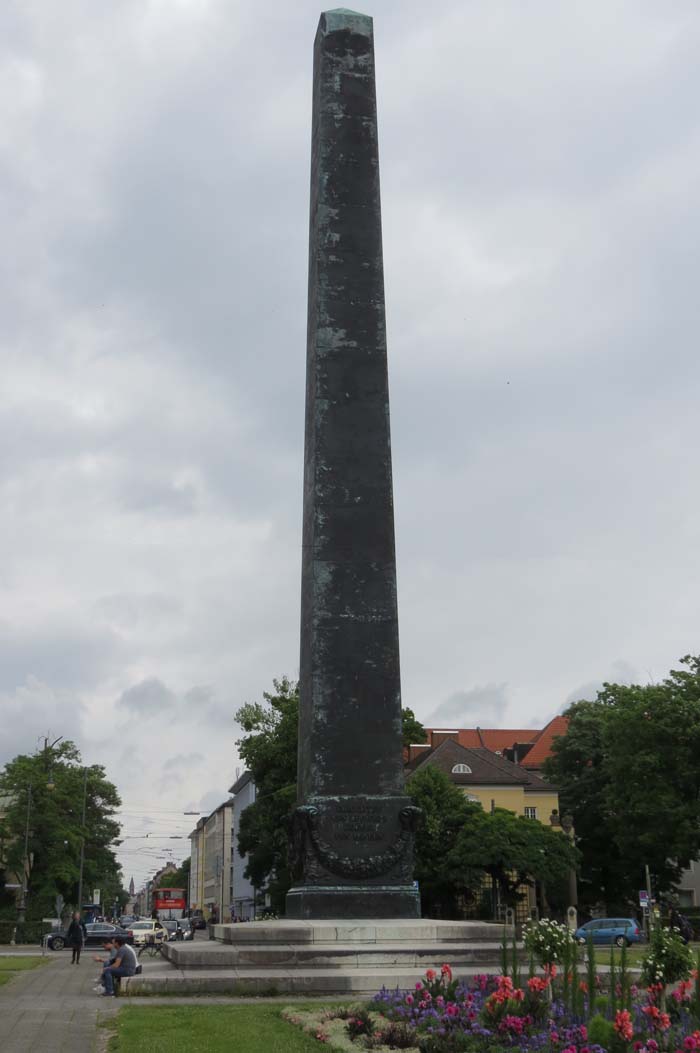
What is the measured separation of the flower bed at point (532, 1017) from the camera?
7.29 m

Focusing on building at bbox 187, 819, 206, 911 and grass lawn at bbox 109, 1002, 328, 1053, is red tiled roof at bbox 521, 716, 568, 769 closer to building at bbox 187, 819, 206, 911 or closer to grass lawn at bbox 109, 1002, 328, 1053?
grass lawn at bbox 109, 1002, 328, 1053

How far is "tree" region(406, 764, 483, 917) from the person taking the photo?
128ft

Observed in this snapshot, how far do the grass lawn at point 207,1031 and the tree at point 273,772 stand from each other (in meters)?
26.3

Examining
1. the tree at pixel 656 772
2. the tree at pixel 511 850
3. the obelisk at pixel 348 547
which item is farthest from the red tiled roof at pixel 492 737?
the obelisk at pixel 348 547

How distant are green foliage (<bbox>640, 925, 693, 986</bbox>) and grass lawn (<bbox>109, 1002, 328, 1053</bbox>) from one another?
8.21 ft

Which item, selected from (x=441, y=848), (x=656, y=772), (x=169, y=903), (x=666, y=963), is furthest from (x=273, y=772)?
(x=169, y=903)

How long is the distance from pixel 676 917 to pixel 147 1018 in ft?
72.4

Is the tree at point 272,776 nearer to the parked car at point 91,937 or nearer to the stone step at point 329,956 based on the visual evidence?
the parked car at point 91,937

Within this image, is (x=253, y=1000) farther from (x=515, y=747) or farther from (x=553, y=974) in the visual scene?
(x=515, y=747)

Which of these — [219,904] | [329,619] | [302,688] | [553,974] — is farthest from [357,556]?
[219,904]

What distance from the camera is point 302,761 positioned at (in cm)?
1777

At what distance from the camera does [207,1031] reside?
32.3 feet

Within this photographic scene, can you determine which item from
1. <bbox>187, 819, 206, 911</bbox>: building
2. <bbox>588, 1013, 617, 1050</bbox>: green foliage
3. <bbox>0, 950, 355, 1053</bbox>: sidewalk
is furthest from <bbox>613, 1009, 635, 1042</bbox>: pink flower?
<bbox>187, 819, 206, 911</bbox>: building

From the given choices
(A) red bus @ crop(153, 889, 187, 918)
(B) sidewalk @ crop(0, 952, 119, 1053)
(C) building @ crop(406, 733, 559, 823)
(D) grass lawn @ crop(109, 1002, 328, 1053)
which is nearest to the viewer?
(D) grass lawn @ crop(109, 1002, 328, 1053)
